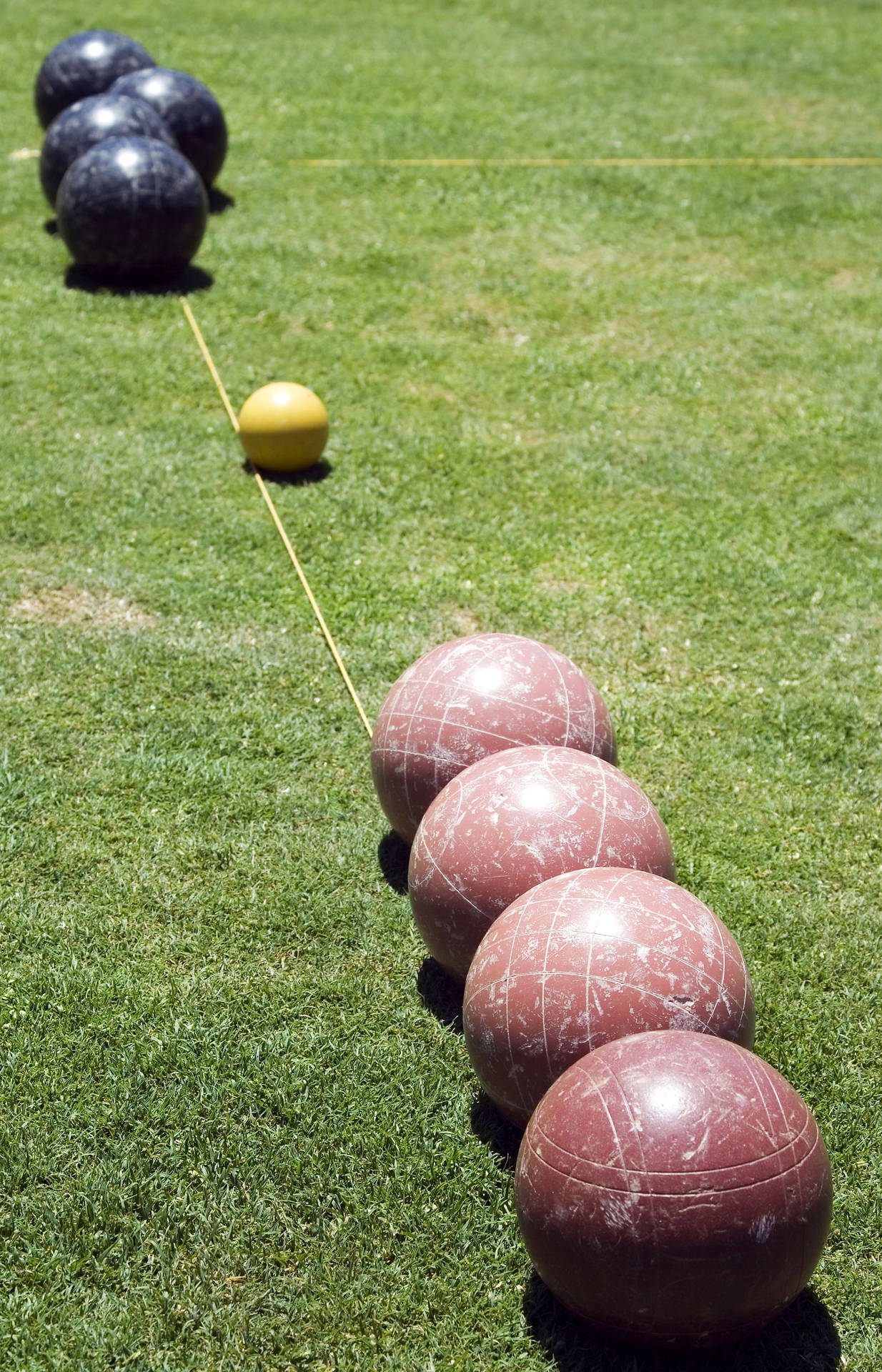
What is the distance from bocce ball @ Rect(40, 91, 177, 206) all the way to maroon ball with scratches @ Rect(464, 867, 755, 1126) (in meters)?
10.1

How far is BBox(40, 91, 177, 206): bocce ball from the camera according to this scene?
12578 mm

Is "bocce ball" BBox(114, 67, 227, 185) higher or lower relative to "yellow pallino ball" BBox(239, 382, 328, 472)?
higher

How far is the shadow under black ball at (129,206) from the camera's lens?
11805 millimetres

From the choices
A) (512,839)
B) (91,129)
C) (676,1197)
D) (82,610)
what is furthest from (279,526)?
(676,1197)

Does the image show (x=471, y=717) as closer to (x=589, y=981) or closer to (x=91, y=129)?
(x=589, y=981)

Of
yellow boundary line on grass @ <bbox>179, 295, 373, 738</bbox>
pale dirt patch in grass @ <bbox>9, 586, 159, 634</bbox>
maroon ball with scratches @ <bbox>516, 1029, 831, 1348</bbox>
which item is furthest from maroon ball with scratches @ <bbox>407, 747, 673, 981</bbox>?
pale dirt patch in grass @ <bbox>9, 586, 159, 634</bbox>

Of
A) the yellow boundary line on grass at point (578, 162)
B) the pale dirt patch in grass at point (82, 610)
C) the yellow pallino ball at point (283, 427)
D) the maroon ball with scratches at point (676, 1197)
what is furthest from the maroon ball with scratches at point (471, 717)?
the yellow boundary line on grass at point (578, 162)

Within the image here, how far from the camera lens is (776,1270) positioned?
408 centimetres

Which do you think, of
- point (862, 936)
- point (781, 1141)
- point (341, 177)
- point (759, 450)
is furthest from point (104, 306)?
point (781, 1141)

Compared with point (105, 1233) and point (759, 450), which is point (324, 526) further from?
point (105, 1233)

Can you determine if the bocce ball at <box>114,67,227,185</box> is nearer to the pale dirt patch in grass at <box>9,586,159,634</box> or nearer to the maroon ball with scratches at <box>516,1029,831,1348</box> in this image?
the pale dirt patch in grass at <box>9,586,159,634</box>

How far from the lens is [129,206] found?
1180cm

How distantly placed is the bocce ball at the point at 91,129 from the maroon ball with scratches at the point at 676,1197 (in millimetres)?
10869

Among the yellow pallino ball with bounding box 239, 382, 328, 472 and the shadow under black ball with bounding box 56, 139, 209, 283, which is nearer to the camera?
the yellow pallino ball with bounding box 239, 382, 328, 472
